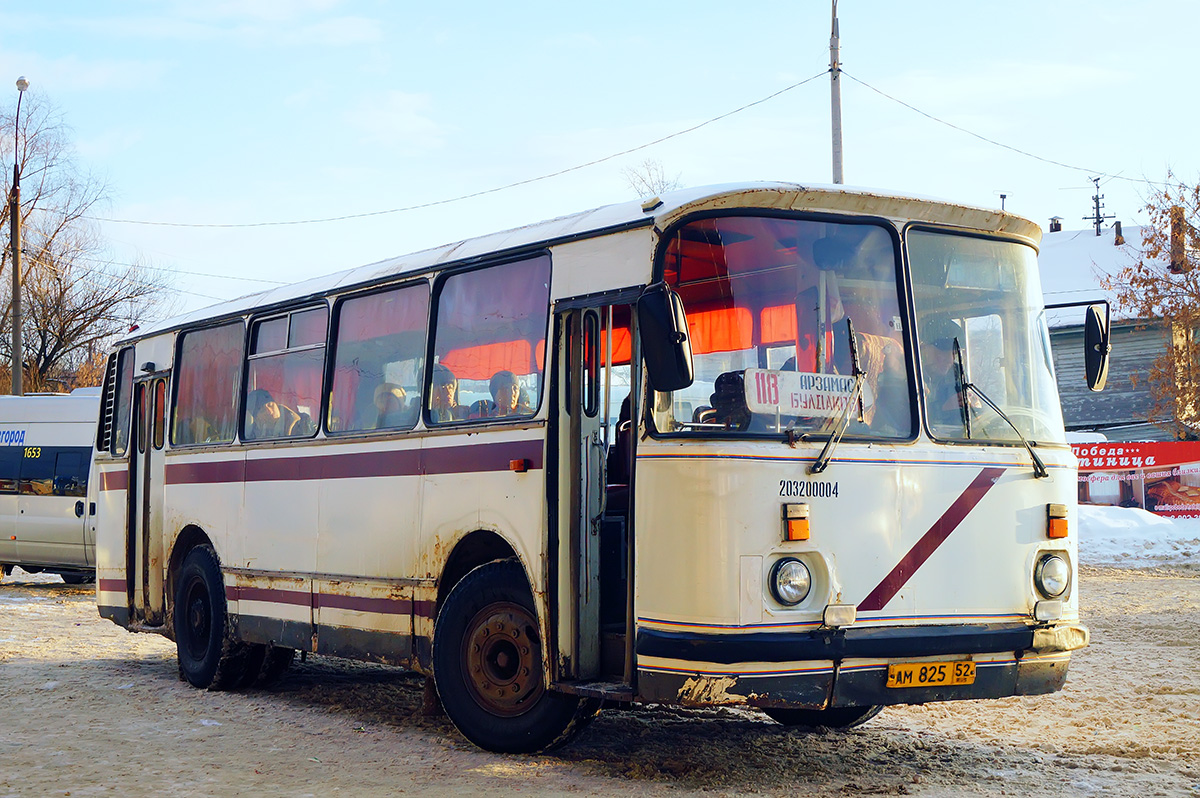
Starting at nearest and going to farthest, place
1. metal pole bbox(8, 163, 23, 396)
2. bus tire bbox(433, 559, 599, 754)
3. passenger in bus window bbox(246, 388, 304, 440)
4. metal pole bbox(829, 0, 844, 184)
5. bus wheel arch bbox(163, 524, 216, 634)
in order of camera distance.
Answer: bus tire bbox(433, 559, 599, 754) → passenger in bus window bbox(246, 388, 304, 440) → bus wheel arch bbox(163, 524, 216, 634) → metal pole bbox(829, 0, 844, 184) → metal pole bbox(8, 163, 23, 396)

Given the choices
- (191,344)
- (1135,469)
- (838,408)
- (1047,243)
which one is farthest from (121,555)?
(1047,243)

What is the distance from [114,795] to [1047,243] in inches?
1963

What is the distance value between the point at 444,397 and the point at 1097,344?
3.92 metres

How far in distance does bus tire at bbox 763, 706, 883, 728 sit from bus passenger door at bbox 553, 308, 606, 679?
183 cm

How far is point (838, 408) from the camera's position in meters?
6.95

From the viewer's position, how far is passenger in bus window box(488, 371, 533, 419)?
8008 millimetres

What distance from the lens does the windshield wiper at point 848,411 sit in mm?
6781

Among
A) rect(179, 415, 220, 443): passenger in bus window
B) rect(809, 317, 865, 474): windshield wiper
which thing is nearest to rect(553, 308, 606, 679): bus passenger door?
rect(809, 317, 865, 474): windshield wiper

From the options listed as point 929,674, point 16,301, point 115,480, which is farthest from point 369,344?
point 16,301

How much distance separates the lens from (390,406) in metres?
9.27

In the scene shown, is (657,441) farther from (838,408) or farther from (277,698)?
(277,698)

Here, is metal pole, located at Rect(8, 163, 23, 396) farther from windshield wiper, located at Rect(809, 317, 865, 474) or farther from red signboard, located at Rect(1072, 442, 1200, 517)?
windshield wiper, located at Rect(809, 317, 865, 474)

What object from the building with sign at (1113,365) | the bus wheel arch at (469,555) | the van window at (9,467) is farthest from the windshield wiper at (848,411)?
the building with sign at (1113,365)

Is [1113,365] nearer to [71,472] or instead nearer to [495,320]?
[71,472]
